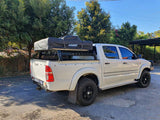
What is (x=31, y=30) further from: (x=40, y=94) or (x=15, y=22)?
(x=40, y=94)

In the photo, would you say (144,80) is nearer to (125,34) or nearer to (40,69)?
(40,69)

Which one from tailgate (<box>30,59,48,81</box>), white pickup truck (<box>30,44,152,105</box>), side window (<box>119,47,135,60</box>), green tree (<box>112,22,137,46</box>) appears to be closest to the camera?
white pickup truck (<box>30,44,152,105</box>)

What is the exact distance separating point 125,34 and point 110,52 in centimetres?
1248

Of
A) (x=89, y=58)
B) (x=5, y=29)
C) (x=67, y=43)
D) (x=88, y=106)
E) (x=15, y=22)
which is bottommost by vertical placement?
(x=88, y=106)

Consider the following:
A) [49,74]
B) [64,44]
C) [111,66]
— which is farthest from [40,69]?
[111,66]

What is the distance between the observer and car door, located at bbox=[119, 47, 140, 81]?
15.6 feet

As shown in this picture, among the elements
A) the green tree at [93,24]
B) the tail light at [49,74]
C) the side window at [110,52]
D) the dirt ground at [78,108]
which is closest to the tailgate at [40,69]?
the tail light at [49,74]

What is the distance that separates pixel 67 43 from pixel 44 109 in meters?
2.03

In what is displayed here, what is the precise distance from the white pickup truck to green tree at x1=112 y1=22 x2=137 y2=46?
35.7ft

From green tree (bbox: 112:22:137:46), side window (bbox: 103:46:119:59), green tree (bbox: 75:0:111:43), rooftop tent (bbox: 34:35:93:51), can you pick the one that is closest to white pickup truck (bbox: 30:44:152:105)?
side window (bbox: 103:46:119:59)

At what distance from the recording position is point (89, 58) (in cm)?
392

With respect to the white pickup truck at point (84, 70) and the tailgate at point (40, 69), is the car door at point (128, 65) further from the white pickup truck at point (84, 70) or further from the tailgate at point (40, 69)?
the tailgate at point (40, 69)

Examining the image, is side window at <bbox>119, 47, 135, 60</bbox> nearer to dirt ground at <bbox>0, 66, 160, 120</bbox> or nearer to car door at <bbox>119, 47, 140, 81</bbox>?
car door at <bbox>119, 47, 140, 81</bbox>

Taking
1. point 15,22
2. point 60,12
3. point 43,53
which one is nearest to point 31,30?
point 15,22
